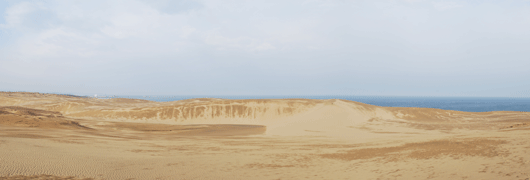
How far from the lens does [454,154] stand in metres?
9.17

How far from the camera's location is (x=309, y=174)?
28.9 ft

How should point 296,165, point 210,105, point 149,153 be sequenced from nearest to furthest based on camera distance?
point 296,165
point 149,153
point 210,105

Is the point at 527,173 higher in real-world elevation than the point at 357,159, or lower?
higher

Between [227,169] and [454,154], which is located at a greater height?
[454,154]

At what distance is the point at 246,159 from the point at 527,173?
821 cm

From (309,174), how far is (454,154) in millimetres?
5052

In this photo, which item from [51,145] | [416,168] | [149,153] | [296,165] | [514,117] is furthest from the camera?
[514,117]

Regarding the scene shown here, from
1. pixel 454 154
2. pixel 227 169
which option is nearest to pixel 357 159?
pixel 454 154

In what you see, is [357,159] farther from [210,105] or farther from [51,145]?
[210,105]

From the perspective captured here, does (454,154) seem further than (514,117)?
No

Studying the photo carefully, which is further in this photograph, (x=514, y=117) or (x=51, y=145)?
(x=514, y=117)

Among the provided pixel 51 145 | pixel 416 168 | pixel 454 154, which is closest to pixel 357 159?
pixel 416 168

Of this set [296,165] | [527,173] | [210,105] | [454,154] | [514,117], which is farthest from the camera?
[210,105]

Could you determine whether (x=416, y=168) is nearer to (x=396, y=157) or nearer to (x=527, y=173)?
(x=396, y=157)
